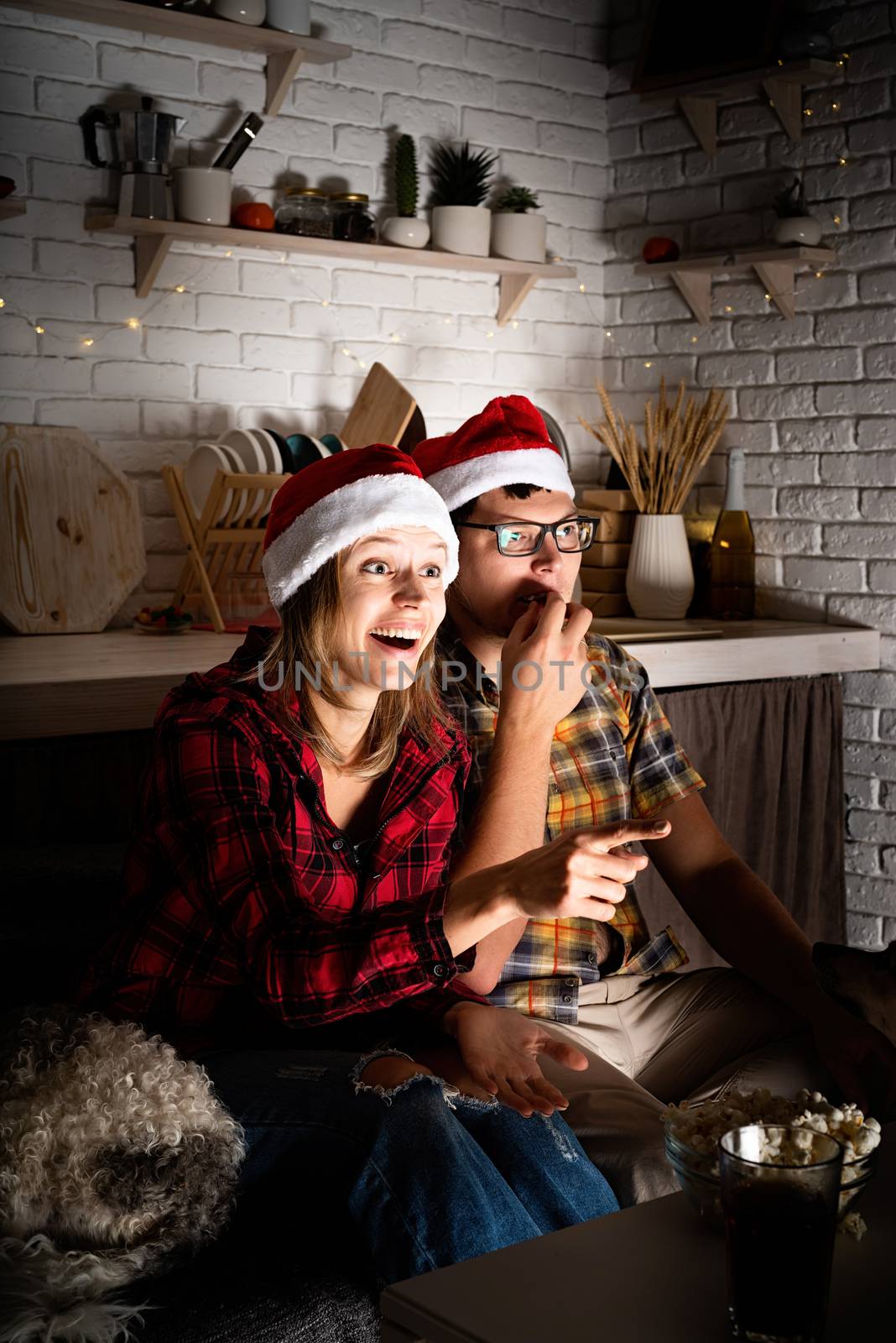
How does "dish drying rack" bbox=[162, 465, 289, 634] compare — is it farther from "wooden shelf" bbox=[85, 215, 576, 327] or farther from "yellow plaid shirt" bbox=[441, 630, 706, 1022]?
"yellow plaid shirt" bbox=[441, 630, 706, 1022]

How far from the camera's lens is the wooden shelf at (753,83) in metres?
3.09

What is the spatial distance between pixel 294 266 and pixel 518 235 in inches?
22.4

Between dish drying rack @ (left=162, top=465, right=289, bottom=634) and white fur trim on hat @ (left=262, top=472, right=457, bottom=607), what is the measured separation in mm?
1038

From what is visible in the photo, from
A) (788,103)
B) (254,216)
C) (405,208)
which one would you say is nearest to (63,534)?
(254,216)

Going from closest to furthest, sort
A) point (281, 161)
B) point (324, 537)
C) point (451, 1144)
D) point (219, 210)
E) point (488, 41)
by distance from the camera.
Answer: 1. point (451, 1144)
2. point (324, 537)
3. point (219, 210)
4. point (281, 161)
5. point (488, 41)

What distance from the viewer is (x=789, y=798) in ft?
9.93

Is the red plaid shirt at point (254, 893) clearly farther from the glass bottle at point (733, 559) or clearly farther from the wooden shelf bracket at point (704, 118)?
the wooden shelf bracket at point (704, 118)

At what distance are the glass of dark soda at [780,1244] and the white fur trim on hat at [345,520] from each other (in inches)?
34.5

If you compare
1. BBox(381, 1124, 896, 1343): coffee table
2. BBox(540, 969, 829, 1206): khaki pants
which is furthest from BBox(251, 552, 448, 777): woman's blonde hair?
BBox(381, 1124, 896, 1343): coffee table

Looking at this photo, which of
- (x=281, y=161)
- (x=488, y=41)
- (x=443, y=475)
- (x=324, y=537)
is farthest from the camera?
(x=488, y=41)

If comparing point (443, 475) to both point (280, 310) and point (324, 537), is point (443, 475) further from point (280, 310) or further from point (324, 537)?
point (280, 310)

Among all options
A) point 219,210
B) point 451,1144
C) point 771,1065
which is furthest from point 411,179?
point 451,1144

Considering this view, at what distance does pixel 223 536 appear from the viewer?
2734 mm

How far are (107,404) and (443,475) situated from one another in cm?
127
